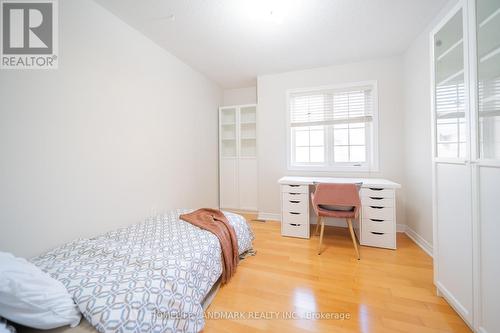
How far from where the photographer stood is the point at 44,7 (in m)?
1.55

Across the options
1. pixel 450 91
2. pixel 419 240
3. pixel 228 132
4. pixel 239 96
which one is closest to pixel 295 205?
pixel 419 240

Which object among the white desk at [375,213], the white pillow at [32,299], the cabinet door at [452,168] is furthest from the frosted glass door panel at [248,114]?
the white pillow at [32,299]

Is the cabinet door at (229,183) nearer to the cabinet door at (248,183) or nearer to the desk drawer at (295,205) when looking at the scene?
the cabinet door at (248,183)

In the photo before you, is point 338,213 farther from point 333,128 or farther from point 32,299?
point 32,299

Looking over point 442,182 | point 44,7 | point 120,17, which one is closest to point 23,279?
point 44,7

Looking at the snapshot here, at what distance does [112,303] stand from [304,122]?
10.4 feet

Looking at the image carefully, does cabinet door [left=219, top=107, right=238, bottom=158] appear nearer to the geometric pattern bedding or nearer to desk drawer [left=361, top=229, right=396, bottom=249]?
the geometric pattern bedding

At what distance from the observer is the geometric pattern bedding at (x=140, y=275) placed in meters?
0.95

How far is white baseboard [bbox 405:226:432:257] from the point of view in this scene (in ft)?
7.18

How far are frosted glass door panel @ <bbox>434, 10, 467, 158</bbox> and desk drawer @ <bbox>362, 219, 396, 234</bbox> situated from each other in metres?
1.16

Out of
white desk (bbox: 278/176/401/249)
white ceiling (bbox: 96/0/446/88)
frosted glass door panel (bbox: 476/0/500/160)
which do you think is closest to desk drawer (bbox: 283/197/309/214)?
white desk (bbox: 278/176/401/249)

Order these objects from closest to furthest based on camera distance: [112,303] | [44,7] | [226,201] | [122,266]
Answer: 1. [112,303]
2. [122,266]
3. [44,7]
4. [226,201]

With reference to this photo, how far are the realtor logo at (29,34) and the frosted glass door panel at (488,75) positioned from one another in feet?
9.67

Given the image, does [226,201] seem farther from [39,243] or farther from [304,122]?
[39,243]
